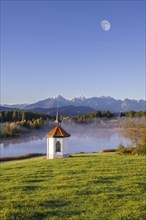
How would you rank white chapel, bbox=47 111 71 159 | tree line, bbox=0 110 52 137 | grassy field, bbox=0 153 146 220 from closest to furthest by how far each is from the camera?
grassy field, bbox=0 153 146 220 → white chapel, bbox=47 111 71 159 → tree line, bbox=0 110 52 137

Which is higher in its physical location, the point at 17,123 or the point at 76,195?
the point at 17,123

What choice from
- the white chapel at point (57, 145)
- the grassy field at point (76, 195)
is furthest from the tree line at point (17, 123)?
the grassy field at point (76, 195)

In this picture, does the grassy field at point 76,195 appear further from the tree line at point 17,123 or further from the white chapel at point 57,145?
the tree line at point 17,123

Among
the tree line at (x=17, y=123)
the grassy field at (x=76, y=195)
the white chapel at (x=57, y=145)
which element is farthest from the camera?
the tree line at (x=17, y=123)

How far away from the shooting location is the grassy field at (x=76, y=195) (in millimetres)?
7645

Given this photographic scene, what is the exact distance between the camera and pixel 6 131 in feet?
211

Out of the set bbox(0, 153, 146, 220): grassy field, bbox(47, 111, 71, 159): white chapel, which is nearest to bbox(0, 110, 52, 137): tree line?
bbox(47, 111, 71, 159): white chapel

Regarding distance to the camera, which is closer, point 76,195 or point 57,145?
point 76,195

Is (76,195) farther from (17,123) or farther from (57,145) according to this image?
(17,123)

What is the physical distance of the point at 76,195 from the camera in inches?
369

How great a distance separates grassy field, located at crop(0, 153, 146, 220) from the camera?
764cm

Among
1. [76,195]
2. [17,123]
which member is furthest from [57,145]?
[17,123]

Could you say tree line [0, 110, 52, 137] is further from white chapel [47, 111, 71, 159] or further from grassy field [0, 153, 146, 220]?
grassy field [0, 153, 146, 220]

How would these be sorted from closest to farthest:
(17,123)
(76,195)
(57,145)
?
(76,195), (57,145), (17,123)
